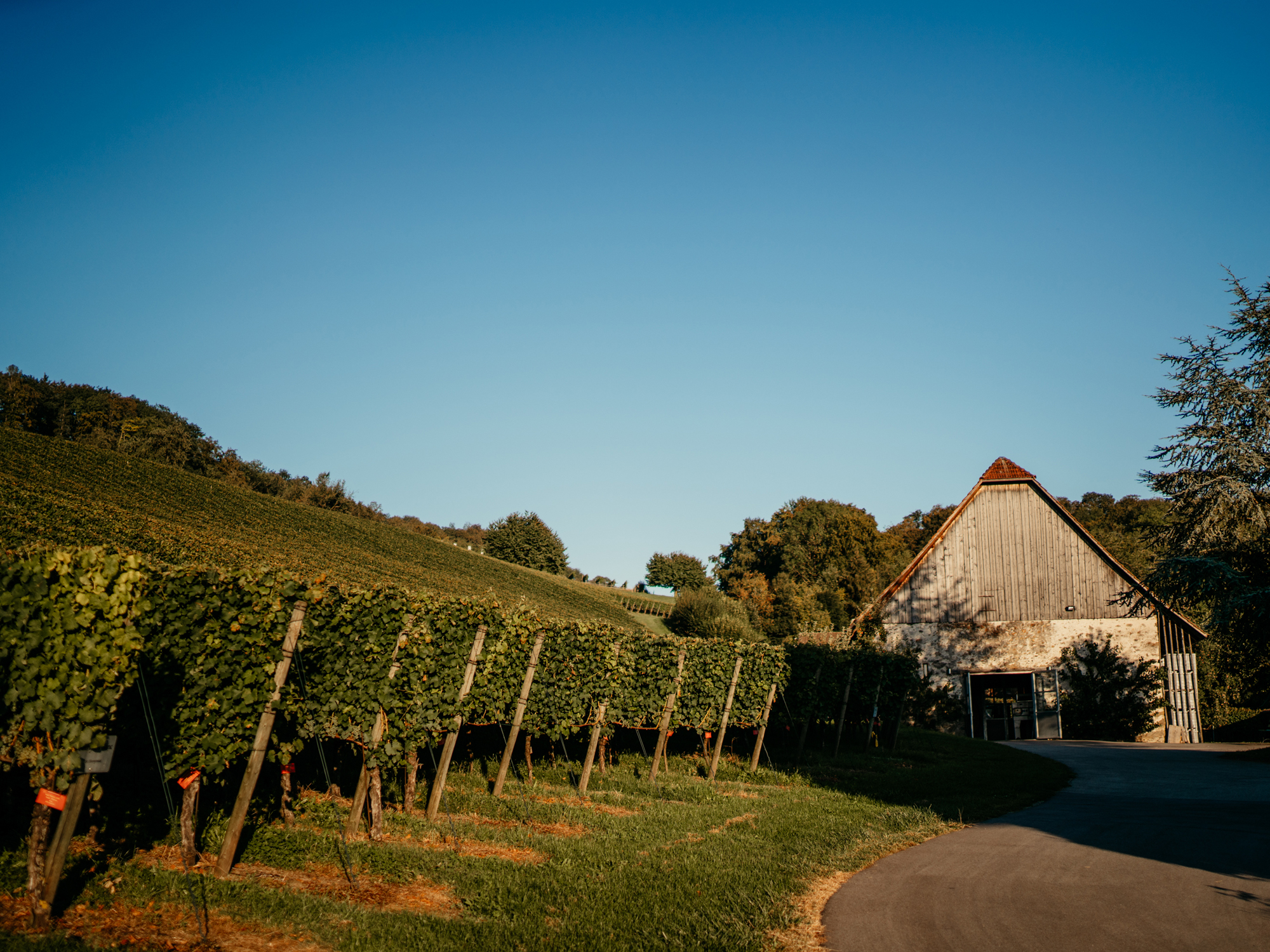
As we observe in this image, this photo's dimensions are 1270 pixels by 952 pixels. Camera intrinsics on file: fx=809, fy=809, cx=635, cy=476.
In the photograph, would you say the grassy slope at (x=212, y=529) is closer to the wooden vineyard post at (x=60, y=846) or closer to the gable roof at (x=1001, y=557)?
the wooden vineyard post at (x=60, y=846)

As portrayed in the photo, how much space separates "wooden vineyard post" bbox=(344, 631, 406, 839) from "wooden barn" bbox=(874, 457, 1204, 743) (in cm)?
2527

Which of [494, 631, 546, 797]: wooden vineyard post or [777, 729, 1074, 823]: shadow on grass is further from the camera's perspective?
[777, 729, 1074, 823]: shadow on grass

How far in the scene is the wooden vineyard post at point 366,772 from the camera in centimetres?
795

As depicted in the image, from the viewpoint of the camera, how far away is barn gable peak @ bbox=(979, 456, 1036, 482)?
98.2ft

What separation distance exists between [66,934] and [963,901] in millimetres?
6498

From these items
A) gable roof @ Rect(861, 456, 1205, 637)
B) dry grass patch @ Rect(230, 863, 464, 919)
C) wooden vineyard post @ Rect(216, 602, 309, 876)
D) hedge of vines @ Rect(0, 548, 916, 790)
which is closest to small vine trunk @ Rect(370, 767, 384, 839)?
hedge of vines @ Rect(0, 548, 916, 790)

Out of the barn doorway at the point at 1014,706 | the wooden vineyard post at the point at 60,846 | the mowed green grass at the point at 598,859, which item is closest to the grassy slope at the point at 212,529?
the mowed green grass at the point at 598,859

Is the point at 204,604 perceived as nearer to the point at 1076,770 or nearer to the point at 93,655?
the point at 93,655

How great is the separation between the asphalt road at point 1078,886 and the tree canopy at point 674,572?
270 feet

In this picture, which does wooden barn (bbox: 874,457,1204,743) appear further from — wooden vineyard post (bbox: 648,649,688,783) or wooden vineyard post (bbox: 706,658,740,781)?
wooden vineyard post (bbox: 648,649,688,783)

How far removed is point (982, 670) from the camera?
94.0 ft

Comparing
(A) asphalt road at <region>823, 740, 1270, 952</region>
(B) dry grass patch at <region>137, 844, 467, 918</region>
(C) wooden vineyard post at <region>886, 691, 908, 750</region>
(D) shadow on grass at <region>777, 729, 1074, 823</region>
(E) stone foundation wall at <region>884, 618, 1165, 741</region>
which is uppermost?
(E) stone foundation wall at <region>884, 618, 1165, 741</region>

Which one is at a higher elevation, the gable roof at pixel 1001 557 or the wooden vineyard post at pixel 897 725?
the gable roof at pixel 1001 557

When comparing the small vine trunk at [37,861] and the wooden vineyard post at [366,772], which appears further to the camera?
the wooden vineyard post at [366,772]
